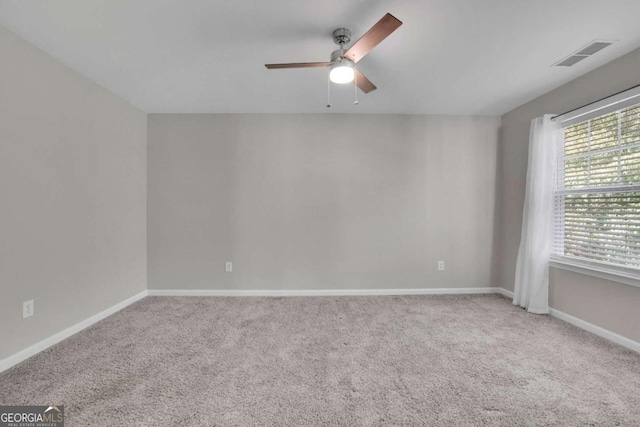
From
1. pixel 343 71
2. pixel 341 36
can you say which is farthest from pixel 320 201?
pixel 341 36

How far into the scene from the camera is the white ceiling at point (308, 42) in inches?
67.6

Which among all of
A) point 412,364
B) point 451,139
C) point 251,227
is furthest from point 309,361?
point 451,139

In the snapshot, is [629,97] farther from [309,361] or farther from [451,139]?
[309,361]

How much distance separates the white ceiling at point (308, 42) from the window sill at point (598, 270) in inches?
70.4

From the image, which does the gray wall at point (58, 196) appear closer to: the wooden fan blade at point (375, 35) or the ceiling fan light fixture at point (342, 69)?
the ceiling fan light fixture at point (342, 69)

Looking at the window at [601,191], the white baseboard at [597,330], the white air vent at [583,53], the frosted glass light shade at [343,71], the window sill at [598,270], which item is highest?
the white air vent at [583,53]

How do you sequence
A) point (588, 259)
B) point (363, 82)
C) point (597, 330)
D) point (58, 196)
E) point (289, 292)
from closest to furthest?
point (363, 82) < point (58, 196) < point (597, 330) < point (588, 259) < point (289, 292)

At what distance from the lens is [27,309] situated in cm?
208

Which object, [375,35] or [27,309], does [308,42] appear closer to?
[375,35]

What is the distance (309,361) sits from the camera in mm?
2014

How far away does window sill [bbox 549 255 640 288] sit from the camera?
222 centimetres

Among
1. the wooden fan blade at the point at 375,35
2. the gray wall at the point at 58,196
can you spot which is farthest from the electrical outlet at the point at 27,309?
the wooden fan blade at the point at 375,35

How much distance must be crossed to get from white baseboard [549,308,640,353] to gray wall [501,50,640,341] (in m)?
0.04

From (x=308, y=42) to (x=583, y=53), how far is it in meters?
2.22
